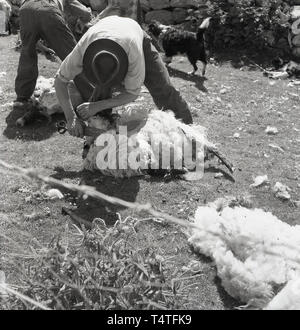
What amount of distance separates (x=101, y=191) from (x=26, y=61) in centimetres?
236

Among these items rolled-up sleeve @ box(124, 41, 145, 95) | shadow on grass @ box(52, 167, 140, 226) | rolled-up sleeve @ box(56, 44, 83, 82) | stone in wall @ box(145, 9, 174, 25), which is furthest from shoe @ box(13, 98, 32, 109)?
stone in wall @ box(145, 9, 174, 25)

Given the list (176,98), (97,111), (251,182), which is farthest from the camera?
(176,98)

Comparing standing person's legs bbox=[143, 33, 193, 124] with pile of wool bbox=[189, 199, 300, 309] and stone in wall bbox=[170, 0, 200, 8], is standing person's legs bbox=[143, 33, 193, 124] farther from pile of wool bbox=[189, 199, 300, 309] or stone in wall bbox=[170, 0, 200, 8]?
stone in wall bbox=[170, 0, 200, 8]

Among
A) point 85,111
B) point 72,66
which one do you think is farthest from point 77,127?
point 72,66

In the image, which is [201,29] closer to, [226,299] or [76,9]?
[76,9]

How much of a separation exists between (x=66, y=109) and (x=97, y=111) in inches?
11.2

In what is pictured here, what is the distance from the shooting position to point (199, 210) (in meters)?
3.94

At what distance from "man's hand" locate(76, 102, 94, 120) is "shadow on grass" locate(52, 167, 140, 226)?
544 mm

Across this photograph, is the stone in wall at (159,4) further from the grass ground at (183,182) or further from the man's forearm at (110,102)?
the man's forearm at (110,102)

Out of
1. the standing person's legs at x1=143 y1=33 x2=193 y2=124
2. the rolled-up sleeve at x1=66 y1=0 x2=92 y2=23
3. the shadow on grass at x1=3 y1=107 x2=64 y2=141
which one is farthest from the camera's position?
the rolled-up sleeve at x1=66 y1=0 x2=92 y2=23

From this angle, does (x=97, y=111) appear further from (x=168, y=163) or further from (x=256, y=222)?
(x=256, y=222)

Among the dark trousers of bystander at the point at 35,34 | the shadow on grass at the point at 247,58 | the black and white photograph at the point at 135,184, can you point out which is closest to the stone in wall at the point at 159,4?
the shadow on grass at the point at 247,58

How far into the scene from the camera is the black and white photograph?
2.91 metres
